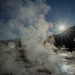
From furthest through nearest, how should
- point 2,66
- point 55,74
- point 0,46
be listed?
point 0,46 < point 2,66 < point 55,74

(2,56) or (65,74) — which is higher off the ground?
(2,56)

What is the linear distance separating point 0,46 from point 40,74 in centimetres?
780

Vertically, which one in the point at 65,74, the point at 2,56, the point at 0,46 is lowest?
the point at 65,74

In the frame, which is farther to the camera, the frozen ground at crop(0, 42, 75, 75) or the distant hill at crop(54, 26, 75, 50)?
the distant hill at crop(54, 26, 75, 50)

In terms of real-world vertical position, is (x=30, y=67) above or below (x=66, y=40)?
below

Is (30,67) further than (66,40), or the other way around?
(66,40)

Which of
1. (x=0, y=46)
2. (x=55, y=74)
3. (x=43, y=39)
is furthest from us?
(x=43, y=39)

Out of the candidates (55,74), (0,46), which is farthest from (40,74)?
(0,46)

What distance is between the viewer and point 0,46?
9.98 meters

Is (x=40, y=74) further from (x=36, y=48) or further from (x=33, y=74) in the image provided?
(x=36, y=48)

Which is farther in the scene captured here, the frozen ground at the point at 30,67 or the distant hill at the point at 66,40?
the distant hill at the point at 66,40

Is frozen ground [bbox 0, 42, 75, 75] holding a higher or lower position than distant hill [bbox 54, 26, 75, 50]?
lower

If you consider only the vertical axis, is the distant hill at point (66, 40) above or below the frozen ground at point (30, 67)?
above

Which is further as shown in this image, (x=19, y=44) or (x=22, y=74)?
(x=19, y=44)
